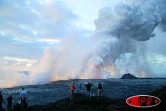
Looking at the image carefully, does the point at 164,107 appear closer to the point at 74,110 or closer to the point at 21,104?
the point at 74,110

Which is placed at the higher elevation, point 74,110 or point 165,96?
point 165,96

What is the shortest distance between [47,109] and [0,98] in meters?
5.83

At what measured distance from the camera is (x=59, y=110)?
28.5 metres

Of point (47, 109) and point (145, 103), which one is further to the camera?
point (47, 109)

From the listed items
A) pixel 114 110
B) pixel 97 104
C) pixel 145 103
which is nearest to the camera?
pixel 145 103

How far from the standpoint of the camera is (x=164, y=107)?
681 inches

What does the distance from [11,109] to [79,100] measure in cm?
1018

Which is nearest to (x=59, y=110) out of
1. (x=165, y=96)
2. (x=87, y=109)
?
(x=87, y=109)

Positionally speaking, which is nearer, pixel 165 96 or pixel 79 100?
pixel 165 96

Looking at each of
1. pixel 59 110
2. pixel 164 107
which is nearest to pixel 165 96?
pixel 164 107

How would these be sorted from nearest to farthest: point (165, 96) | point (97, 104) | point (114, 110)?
point (165, 96)
point (114, 110)
point (97, 104)

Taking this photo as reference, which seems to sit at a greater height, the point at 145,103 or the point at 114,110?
the point at 145,103

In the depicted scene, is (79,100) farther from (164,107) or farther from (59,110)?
(164,107)

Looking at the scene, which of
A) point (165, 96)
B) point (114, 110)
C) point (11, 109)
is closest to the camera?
point (165, 96)
